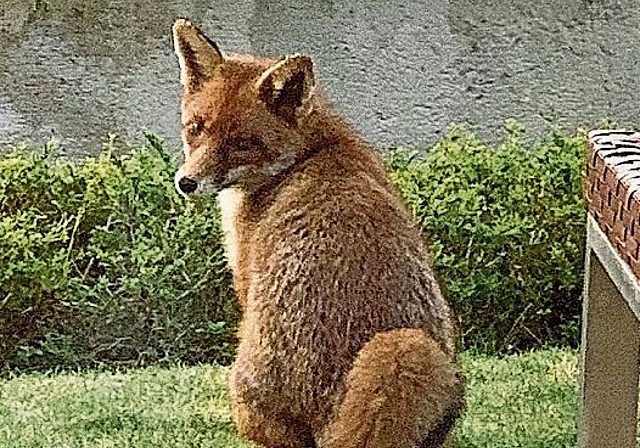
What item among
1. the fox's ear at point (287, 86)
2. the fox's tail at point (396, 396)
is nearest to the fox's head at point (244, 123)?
the fox's ear at point (287, 86)

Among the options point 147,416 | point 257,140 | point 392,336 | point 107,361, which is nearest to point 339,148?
point 257,140

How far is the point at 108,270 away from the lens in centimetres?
276

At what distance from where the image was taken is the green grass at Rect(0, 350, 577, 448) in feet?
6.89

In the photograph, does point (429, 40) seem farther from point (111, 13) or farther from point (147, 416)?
point (147, 416)

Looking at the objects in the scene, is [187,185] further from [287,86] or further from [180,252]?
[180,252]

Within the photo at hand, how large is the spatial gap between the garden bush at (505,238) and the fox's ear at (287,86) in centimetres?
96

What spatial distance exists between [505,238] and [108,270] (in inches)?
32.6

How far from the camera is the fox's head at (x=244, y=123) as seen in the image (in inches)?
71.1

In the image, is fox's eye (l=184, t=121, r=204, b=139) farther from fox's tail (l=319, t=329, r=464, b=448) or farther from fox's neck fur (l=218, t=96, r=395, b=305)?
fox's tail (l=319, t=329, r=464, b=448)

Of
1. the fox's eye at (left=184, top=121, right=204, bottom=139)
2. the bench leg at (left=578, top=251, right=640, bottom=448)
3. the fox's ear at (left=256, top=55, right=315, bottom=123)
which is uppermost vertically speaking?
the fox's ear at (left=256, top=55, right=315, bottom=123)

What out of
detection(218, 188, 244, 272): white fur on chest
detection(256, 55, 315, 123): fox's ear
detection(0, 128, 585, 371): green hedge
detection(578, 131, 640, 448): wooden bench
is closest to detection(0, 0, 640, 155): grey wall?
→ detection(0, 128, 585, 371): green hedge

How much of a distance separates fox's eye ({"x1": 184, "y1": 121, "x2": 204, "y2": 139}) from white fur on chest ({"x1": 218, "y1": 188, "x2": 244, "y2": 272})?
0.09 meters

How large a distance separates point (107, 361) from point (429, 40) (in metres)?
0.98

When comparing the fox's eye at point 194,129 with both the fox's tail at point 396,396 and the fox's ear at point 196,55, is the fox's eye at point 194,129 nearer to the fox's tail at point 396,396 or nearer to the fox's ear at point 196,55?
the fox's ear at point 196,55
